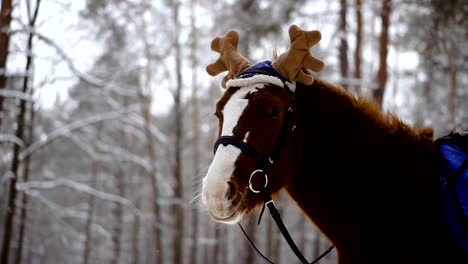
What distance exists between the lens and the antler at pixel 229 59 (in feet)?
10.5

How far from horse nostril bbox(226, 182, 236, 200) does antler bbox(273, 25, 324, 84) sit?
0.90 metres

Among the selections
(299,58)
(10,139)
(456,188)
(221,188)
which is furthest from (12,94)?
(456,188)

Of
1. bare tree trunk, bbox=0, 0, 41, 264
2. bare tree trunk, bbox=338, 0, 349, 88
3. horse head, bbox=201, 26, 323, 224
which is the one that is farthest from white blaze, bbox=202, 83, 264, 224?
bare tree trunk, bbox=338, 0, 349, 88

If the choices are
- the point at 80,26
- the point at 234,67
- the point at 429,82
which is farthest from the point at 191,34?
the point at 234,67

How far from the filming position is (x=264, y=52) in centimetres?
1595

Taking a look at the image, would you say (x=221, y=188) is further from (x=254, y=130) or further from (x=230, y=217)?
(x=254, y=130)

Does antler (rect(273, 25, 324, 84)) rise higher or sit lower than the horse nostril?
higher

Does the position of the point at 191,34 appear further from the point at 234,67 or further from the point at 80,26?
the point at 234,67

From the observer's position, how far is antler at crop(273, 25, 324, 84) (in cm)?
296

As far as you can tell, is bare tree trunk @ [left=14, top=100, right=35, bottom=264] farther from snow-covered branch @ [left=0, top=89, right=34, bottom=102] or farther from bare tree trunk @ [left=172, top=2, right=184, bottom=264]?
bare tree trunk @ [left=172, top=2, right=184, bottom=264]

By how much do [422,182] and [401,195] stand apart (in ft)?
0.50

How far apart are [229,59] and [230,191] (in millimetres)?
1174

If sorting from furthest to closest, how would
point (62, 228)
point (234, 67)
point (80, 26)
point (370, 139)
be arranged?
point (62, 228) → point (80, 26) → point (234, 67) → point (370, 139)

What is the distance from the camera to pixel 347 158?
291 centimetres
